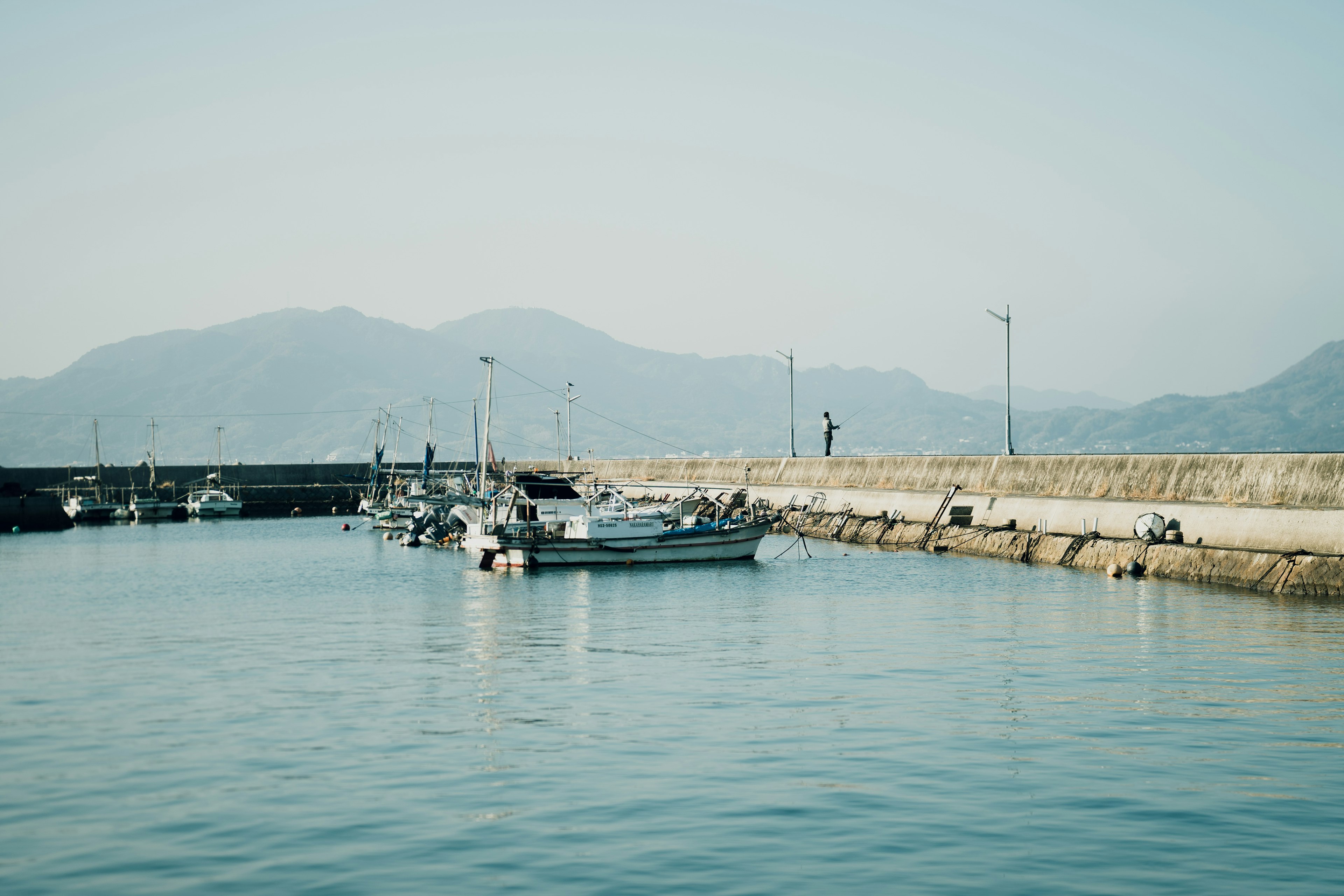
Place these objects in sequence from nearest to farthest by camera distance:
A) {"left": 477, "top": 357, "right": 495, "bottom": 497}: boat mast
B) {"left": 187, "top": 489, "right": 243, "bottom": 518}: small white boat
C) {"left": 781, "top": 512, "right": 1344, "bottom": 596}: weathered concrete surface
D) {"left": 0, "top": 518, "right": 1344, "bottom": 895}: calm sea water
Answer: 1. {"left": 0, "top": 518, "right": 1344, "bottom": 895}: calm sea water
2. {"left": 781, "top": 512, "right": 1344, "bottom": 596}: weathered concrete surface
3. {"left": 477, "top": 357, "right": 495, "bottom": 497}: boat mast
4. {"left": 187, "top": 489, "right": 243, "bottom": 518}: small white boat

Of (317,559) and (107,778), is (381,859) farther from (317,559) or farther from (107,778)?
(317,559)

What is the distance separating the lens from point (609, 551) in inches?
1896

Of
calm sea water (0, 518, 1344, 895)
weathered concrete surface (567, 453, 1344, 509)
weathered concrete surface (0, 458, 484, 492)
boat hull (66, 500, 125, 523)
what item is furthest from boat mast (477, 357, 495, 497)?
weathered concrete surface (0, 458, 484, 492)

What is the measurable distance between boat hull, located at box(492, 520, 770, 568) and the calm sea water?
14157mm

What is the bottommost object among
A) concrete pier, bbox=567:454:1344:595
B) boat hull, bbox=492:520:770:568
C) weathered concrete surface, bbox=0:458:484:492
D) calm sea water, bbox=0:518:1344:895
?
calm sea water, bbox=0:518:1344:895

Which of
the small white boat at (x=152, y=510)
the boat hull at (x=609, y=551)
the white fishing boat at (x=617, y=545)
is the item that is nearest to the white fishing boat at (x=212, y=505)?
the small white boat at (x=152, y=510)

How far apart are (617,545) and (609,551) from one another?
41cm

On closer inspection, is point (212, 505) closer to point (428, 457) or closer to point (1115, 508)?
point (428, 457)

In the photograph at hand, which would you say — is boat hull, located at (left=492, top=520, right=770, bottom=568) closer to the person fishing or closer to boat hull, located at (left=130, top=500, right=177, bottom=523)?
the person fishing

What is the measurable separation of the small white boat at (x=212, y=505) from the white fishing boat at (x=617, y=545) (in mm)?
67626

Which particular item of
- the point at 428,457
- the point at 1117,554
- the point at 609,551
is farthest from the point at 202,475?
the point at 1117,554

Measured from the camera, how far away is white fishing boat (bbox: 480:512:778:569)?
48.0m

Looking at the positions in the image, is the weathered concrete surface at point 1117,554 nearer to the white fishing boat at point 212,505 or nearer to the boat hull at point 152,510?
the white fishing boat at point 212,505

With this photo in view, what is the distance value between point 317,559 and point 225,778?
45672 millimetres
